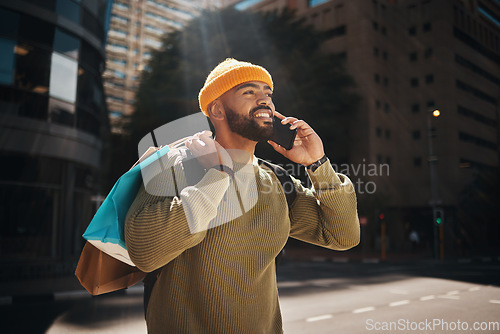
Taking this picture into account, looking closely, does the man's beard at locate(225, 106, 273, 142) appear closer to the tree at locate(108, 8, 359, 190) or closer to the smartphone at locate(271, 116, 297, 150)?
the smartphone at locate(271, 116, 297, 150)

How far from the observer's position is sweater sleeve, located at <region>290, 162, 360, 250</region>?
1.59 metres

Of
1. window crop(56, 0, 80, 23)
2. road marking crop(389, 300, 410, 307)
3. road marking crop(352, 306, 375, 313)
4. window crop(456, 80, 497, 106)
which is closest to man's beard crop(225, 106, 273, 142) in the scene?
road marking crop(352, 306, 375, 313)

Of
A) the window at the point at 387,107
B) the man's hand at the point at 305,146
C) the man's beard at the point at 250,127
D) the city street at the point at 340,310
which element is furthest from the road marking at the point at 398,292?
the window at the point at 387,107

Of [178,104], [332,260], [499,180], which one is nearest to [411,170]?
[499,180]

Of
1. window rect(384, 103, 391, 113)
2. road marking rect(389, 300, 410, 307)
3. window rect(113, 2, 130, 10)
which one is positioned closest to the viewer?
road marking rect(389, 300, 410, 307)

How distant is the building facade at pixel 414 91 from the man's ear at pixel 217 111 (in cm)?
2778

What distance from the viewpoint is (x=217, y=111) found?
167cm

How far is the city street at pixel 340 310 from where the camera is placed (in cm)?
577

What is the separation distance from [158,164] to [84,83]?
15.2 metres

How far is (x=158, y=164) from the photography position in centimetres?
139

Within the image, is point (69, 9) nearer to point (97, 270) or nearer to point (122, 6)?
point (97, 270)

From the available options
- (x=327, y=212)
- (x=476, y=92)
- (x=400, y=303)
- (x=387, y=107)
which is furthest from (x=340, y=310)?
(x=476, y=92)

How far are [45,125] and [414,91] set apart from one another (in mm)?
28463

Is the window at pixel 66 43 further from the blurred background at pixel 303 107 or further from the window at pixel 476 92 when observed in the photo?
the window at pixel 476 92
